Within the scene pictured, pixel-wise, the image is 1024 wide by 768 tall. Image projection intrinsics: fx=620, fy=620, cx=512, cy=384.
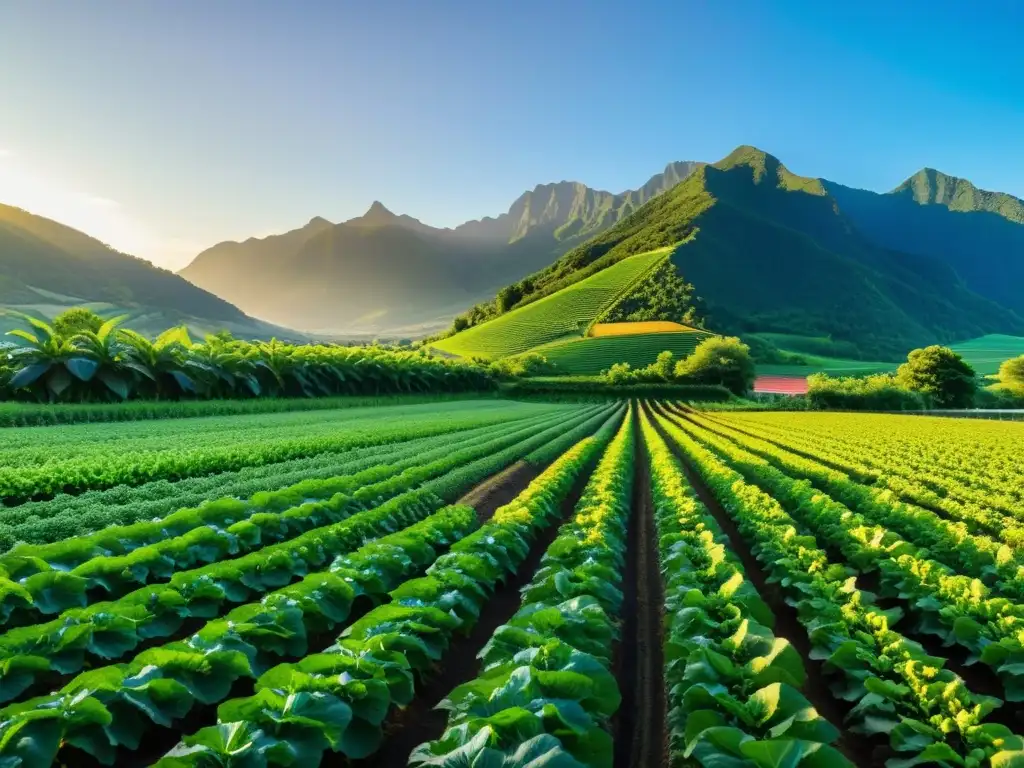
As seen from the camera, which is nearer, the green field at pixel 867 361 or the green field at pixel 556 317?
the green field at pixel 867 361

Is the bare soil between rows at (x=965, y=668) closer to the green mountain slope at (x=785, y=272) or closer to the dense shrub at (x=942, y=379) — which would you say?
the dense shrub at (x=942, y=379)

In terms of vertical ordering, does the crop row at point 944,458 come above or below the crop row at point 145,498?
below

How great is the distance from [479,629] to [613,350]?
95.1 m

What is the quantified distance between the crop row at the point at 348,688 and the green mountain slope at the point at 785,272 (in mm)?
122626

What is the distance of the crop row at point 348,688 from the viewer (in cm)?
273

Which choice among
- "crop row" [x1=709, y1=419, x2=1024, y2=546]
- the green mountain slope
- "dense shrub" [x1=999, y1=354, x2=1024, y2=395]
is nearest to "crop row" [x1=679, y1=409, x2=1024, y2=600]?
"crop row" [x1=709, y1=419, x2=1024, y2=546]

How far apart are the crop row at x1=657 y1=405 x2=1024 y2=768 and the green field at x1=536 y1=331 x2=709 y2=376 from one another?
286 feet

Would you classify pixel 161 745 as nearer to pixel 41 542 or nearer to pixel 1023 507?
pixel 41 542

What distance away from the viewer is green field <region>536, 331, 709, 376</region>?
95062mm

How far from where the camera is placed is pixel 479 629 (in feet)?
18.5

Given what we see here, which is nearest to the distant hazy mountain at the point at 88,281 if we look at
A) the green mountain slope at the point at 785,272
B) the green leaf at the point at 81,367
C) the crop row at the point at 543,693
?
the green mountain slope at the point at 785,272

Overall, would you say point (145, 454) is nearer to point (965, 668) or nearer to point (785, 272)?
point (965, 668)

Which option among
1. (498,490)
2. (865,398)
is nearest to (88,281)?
(865,398)

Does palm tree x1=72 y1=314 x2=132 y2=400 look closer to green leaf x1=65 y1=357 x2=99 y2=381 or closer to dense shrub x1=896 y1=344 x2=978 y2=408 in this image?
green leaf x1=65 y1=357 x2=99 y2=381
